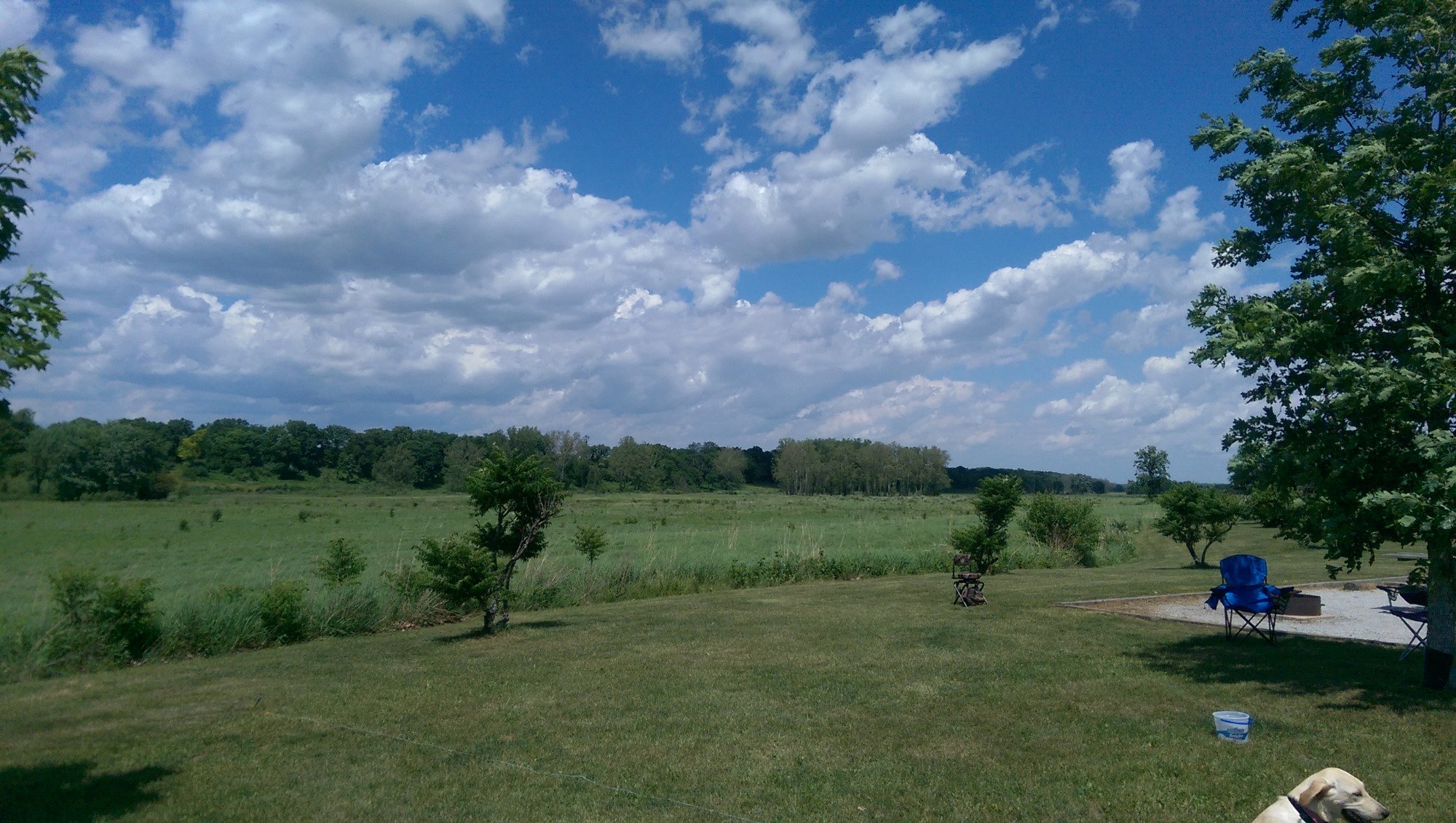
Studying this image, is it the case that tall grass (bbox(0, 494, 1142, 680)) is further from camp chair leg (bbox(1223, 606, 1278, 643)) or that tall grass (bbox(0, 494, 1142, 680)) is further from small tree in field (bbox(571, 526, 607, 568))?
camp chair leg (bbox(1223, 606, 1278, 643))

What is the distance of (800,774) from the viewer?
18.1 feet

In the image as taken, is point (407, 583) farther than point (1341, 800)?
Yes

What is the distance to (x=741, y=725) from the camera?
6789 millimetres

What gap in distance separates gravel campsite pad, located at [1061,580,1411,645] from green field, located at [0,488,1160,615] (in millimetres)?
7644

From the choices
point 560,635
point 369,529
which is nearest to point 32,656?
point 560,635

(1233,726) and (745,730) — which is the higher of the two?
(1233,726)

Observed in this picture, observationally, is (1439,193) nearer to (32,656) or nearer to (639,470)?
(32,656)

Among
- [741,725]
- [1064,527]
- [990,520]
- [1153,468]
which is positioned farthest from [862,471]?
[741,725]

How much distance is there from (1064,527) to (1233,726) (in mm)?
21448

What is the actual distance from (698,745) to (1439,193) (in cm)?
754

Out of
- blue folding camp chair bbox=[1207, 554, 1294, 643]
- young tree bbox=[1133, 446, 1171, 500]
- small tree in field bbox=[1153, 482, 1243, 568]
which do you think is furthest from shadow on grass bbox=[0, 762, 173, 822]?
young tree bbox=[1133, 446, 1171, 500]

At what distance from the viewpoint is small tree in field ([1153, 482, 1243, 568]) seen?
22.4 metres

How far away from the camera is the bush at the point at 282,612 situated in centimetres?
1250

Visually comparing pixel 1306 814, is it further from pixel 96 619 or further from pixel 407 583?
pixel 407 583
